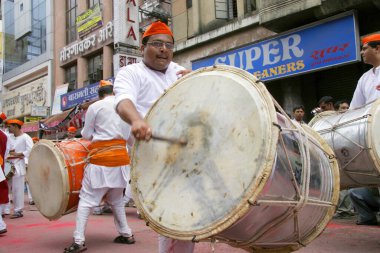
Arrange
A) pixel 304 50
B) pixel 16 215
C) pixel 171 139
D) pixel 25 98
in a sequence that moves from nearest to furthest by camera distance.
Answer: pixel 171 139 < pixel 16 215 < pixel 304 50 < pixel 25 98

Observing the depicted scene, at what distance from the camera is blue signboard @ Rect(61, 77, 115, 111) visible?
16.6 meters

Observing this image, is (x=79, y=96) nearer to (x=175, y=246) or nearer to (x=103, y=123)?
(x=103, y=123)

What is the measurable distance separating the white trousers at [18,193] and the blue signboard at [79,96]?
8.82 metres

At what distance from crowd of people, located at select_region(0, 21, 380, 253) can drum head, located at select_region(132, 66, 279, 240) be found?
0.53 feet

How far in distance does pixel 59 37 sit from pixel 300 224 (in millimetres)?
20985

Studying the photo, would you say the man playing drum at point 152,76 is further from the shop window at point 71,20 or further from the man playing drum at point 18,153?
the shop window at point 71,20

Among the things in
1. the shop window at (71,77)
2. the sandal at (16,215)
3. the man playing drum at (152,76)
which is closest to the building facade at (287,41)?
the sandal at (16,215)

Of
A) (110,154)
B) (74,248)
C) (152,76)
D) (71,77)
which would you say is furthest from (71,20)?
(152,76)

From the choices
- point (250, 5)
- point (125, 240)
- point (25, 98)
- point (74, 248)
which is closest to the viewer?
point (74, 248)

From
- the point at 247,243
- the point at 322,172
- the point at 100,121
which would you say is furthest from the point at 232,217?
the point at 100,121

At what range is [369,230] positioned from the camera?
480 cm

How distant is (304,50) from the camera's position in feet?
30.0

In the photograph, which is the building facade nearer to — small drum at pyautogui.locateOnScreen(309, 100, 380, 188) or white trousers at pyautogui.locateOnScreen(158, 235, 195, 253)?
small drum at pyautogui.locateOnScreen(309, 100, 380, 188)

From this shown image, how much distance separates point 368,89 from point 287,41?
5.81 metres
